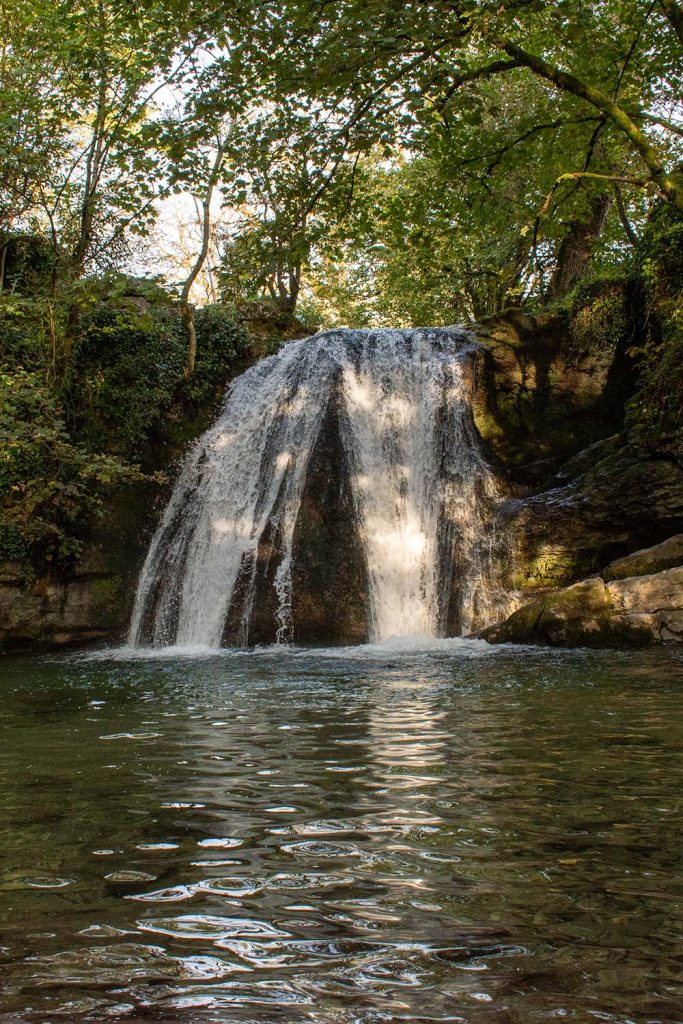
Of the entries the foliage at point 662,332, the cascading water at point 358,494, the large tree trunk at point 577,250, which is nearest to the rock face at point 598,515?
the foliage at point 662,332

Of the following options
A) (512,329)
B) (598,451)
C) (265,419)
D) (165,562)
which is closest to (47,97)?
(265,419)

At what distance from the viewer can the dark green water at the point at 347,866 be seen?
2.12 meters

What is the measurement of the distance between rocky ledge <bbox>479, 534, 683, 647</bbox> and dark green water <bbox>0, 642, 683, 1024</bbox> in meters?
4.13

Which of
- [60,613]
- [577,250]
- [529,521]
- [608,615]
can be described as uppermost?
[577,250]

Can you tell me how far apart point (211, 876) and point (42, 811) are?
1.30 m

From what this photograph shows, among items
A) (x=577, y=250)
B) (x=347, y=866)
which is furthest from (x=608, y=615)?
(x=577, y=250)

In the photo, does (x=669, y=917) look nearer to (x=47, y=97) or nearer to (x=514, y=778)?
(x=514, y=778)

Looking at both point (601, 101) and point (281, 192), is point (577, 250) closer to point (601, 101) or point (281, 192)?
point (601, 101)

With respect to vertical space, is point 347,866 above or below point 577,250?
below

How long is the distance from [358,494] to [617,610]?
5555 millimetres

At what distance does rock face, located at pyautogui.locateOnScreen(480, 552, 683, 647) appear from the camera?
411 inches

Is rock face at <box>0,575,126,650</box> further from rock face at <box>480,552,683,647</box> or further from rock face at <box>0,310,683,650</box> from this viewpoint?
rock face at <box>480,552,683,647</box>

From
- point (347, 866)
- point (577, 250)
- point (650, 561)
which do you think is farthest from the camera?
point (577, 250)

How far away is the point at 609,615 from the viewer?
424 inches
